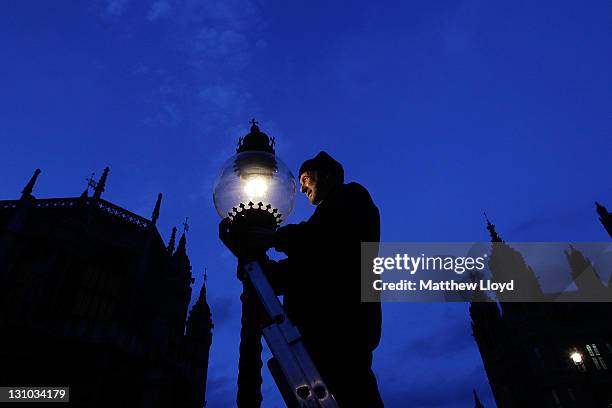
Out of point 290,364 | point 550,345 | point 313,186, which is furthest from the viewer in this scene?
point 550,345

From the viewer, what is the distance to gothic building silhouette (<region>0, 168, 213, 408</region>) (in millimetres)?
13312

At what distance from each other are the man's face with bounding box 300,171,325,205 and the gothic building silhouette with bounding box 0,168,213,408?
14.8 metres

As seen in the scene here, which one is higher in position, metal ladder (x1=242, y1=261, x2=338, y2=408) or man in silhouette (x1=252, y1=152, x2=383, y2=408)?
man in silhouette (x1=252, y1=152, x2=383, y2=408)

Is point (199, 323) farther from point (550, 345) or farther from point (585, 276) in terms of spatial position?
point (585, 276)

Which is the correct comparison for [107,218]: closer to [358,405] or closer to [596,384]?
[358,405]

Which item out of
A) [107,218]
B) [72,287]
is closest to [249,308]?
[72,287]

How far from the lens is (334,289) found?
2.04m

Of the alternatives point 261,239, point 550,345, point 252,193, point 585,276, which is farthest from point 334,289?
point 585,276

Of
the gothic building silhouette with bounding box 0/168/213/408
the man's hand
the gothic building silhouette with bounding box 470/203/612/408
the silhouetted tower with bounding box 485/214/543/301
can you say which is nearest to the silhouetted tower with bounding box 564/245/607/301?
the gothic building silhouette with bounding box 470/203/612/408

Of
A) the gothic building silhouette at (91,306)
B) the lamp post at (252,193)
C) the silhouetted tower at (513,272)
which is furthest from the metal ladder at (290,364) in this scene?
the silhouetted tower at (513,272)

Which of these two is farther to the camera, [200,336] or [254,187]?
[200,336]

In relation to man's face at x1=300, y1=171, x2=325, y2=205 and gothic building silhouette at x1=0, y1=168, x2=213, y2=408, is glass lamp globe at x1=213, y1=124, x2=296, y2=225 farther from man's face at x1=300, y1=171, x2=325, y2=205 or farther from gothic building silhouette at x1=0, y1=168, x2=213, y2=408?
gothic building silhouette at x1=0, y1=168, x2=213, y2=408

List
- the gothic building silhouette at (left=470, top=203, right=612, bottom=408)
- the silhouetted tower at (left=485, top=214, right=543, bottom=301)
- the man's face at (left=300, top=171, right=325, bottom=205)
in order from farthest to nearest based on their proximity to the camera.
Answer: the silhouetted tower at (left=485, top=214, right=543, bottom=301), the gothic building silhouette at (left=470, top=203, right=612, bottom=408), the man's face at (left=300, top=171, right=325, bottom=205)

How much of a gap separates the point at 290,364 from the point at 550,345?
131 feet
